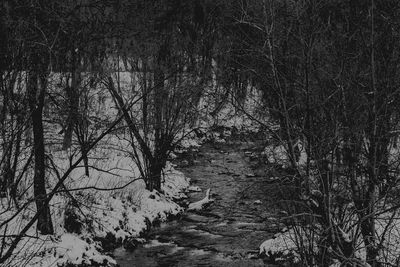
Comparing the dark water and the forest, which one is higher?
the forest

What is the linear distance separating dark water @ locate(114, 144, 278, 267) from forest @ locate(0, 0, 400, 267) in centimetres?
28

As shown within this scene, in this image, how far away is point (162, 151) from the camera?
16438mm

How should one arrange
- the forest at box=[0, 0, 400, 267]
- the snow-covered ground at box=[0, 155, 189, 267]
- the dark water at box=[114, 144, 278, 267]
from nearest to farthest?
the forest at box=[0, 0, 400, 267] < the snow-covered ground at box=[0, 155, 189, 267] < the dark water at box=[114, 144, 278, 267]

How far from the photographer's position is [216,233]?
13422mm

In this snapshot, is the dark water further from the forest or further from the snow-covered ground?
the snow-covered ground

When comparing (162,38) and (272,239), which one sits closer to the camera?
(272,239)

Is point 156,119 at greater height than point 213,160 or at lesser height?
greater

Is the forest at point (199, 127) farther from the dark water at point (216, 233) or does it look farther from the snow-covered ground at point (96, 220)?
the dark water at point (216, 233)

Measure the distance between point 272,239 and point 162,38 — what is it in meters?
9.19

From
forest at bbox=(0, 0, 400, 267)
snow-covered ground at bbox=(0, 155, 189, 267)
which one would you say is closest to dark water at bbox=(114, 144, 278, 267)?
forest at bbox=(0, 0, 400, 267)

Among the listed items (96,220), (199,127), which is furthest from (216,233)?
(96,220)

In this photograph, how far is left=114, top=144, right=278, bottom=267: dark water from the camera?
1145cm

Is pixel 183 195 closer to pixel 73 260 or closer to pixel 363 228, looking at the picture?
pixel 73 260

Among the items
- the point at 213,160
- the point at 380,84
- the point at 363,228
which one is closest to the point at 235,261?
the point at 363,228
